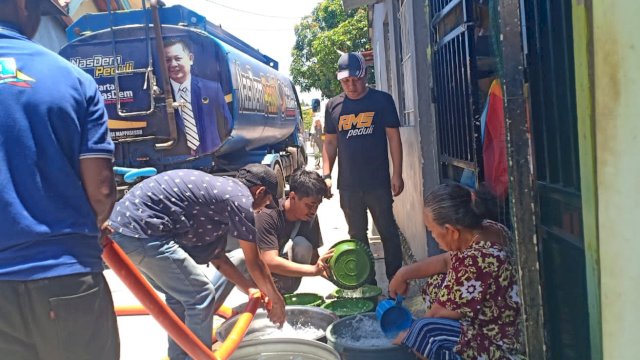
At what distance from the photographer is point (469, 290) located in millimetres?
2158

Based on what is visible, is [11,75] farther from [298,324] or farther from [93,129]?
[298,324]

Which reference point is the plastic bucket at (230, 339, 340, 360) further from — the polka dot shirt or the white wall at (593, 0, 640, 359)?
the white wall at (593, 0, 640, 359)

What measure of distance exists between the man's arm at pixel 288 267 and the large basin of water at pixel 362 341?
41 centimetres

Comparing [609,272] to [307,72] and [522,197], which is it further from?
[307,72]

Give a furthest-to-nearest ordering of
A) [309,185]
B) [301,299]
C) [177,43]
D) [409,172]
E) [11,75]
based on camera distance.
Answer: [177,43]
[409,172]
[301,299]
[309,185]
[11,75]

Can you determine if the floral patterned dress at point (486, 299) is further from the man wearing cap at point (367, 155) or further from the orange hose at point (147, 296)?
the man wearing cap at point (367, 155)

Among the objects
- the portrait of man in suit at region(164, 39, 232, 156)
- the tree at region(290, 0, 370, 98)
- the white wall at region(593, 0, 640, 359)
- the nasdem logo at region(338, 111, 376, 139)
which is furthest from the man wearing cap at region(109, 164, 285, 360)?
the tree at region(290, 0, 370, 98)

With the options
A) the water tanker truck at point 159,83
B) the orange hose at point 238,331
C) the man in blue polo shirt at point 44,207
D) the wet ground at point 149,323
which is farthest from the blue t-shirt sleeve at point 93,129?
the water tanker truck at point 159,83

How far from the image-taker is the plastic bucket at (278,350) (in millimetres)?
2873

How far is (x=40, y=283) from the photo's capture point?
1.74 meters

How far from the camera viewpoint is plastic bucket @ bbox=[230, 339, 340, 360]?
2.87m

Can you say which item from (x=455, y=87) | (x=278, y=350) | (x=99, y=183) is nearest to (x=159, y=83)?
(x=455, y=87)

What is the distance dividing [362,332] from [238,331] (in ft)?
2.16

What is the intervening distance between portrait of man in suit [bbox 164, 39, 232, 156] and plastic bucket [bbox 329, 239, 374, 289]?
3425 mm
